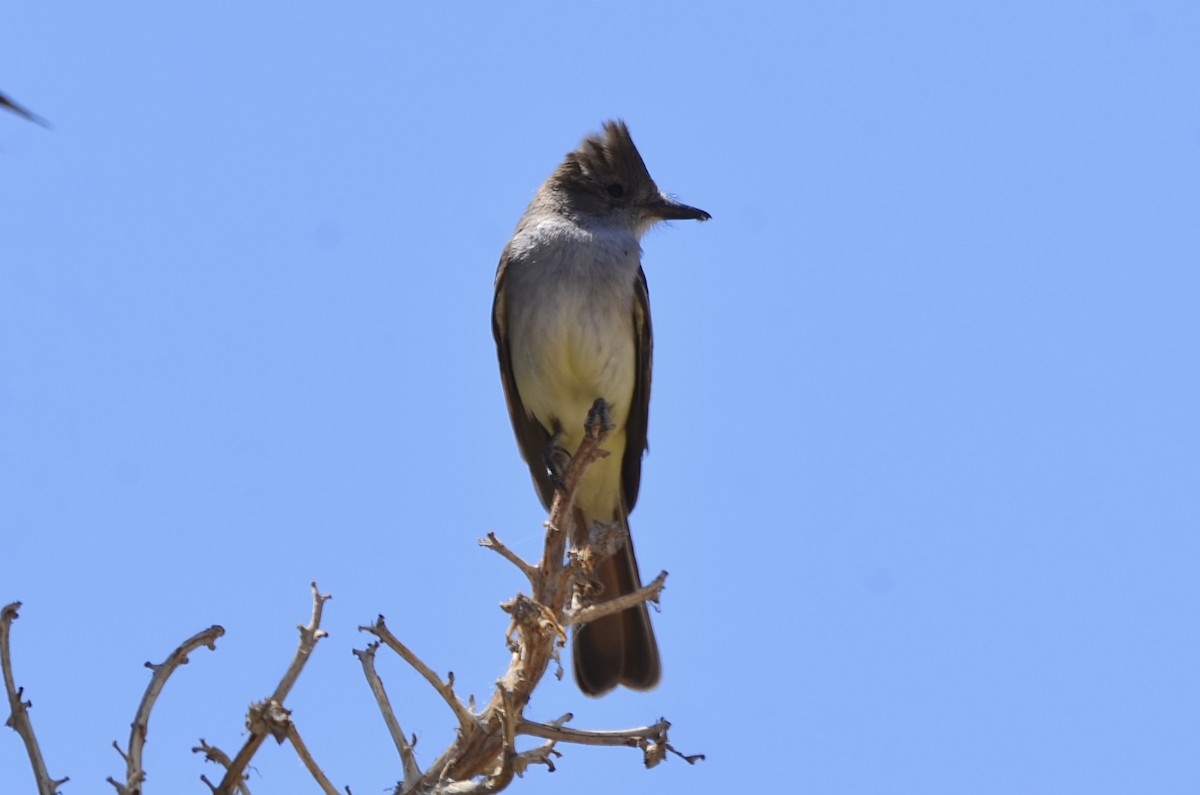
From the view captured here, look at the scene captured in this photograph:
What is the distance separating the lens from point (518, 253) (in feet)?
23.6

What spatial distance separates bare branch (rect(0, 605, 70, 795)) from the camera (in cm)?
237

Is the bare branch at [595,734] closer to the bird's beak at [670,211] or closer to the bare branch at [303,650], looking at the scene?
the bare branch at [303,650]

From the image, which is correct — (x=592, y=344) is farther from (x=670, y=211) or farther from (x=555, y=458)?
(x=670, y=211)

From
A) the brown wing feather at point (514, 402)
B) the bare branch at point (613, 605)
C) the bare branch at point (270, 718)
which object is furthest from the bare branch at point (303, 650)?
the brown wing feather at point (514, 402)

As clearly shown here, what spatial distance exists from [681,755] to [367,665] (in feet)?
2.58

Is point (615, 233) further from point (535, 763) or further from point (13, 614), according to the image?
point (13, 614)

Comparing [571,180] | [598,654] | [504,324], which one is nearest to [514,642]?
[598,654]

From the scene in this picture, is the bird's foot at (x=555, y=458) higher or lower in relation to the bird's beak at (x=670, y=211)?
lower

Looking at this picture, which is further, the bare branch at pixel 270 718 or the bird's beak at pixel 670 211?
the bird's beak at pixel 670 211

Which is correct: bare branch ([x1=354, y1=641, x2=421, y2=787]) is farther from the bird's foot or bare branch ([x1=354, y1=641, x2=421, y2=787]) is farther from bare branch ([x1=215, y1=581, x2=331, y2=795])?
the bird's foot

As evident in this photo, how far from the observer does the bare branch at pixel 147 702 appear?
253cm

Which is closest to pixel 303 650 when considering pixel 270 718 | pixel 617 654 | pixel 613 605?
pixel 270 718

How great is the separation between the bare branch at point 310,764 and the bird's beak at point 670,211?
5097mm

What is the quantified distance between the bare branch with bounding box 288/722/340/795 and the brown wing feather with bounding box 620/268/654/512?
4.39m
